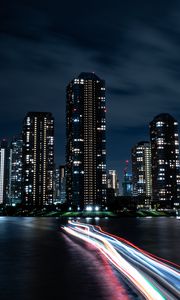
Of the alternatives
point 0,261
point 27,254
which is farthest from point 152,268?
point 27,254

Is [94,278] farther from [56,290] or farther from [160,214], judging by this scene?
[160,214]

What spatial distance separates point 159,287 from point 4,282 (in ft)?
19.8

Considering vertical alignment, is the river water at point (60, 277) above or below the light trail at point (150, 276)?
below

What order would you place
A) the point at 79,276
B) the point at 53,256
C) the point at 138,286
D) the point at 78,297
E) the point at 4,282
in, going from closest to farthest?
the point at 78,297 → the point at 138,286 → the point at 4,282 → the point at 79,276 → the point at 53,256

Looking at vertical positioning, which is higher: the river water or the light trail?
the light trail

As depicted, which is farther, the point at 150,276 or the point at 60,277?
the point at 60,277

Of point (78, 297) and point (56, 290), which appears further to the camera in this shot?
point (56, 290)

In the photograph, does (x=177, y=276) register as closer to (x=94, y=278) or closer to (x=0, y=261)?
(x=94, y=278)

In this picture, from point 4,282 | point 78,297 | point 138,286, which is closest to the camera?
point 78,297

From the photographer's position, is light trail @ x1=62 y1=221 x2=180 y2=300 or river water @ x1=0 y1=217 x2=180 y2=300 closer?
light trail @ x1=62 y1=221 x2=180 y2=300

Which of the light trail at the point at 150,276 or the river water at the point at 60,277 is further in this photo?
the river water at the point at 60,277

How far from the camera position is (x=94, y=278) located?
15797 mm

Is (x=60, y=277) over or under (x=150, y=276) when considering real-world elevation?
under

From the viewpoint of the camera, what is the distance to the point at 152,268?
1593cm
